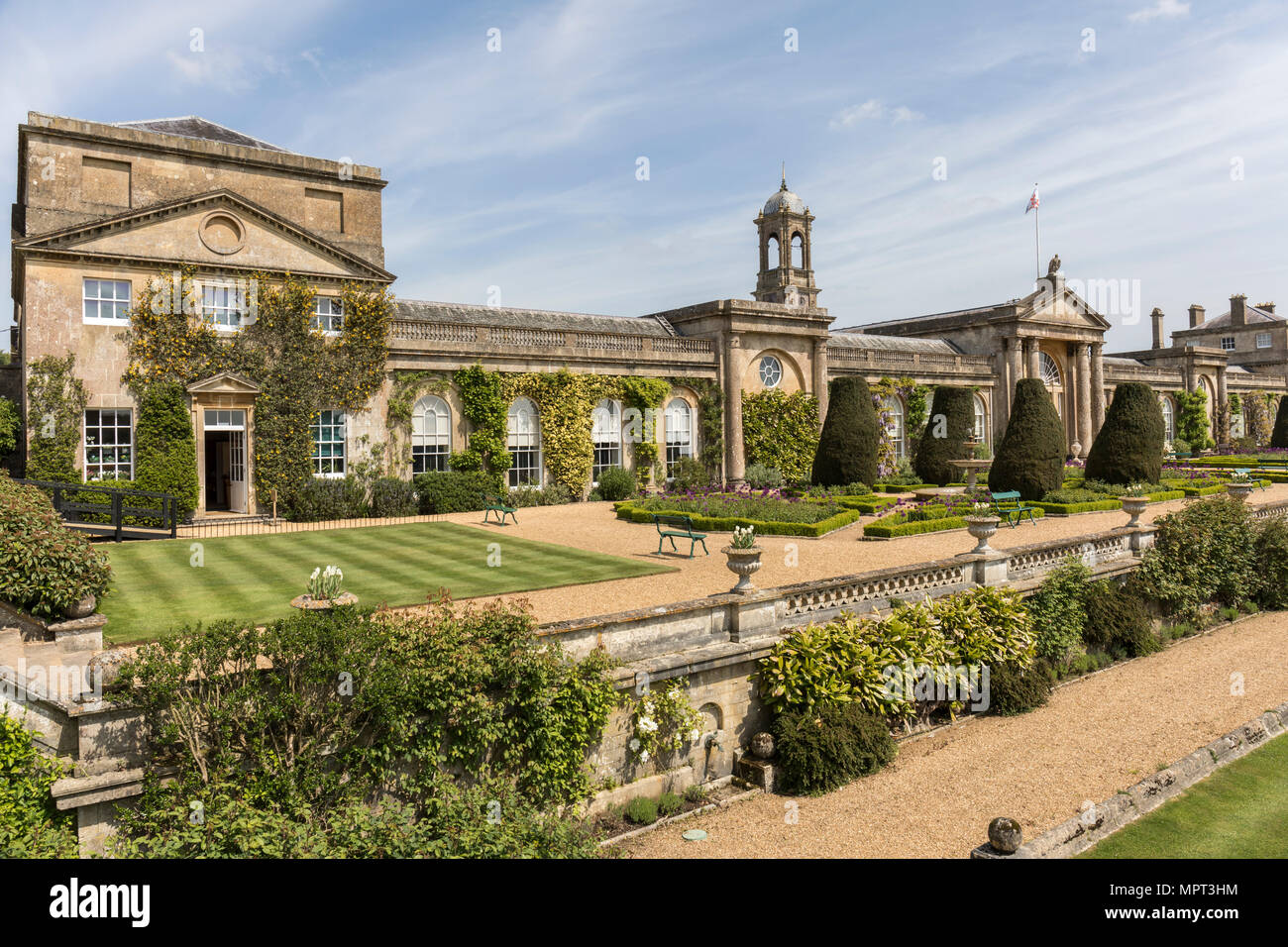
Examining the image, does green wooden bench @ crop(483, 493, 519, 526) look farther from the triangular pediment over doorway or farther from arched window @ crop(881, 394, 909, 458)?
arched window @ crop(881, 394, 909, 458)

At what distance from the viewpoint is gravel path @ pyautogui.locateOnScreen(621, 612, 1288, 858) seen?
8938 millimetres

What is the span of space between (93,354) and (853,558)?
19.7 meters

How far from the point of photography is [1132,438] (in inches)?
1130

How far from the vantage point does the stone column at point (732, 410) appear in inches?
1268

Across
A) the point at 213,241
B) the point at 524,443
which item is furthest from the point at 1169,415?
the point at 213,241

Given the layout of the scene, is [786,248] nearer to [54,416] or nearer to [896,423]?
[896,423]

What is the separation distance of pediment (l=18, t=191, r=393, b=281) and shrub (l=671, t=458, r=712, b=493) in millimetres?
11871

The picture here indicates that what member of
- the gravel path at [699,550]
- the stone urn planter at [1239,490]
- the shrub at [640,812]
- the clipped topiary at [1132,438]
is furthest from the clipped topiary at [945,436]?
the shrub at [640,812]

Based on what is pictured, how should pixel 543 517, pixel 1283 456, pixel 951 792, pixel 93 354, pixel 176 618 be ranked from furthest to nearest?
pixel 1283 456
pixel 543 517
pixel 93 354
pixel 176 618
pixel 951 792

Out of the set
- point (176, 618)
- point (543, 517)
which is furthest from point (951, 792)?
point (543, 517)

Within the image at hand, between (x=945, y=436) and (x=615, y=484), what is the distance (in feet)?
43.0

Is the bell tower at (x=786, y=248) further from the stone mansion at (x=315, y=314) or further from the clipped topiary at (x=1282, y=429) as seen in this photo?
the clipped topiary at (x=1282, y=429)
